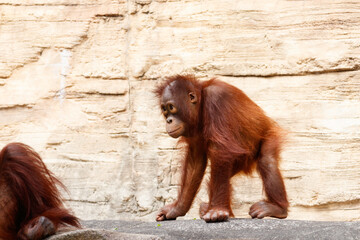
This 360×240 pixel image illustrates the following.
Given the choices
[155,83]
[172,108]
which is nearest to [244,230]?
[172,108]

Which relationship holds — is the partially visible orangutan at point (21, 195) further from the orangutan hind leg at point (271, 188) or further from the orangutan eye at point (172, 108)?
the orangutan hind leg at point (271, 188)

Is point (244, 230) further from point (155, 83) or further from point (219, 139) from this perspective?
point (155, 83)

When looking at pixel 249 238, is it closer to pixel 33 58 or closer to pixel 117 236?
pixel 117 236

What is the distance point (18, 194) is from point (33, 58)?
3.26m

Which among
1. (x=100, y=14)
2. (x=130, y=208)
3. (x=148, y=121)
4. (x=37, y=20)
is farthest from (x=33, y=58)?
(x=130, y=208)

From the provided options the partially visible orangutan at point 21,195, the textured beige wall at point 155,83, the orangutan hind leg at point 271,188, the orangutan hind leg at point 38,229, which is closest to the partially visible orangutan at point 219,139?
the orangutan hind leg at point 271,188

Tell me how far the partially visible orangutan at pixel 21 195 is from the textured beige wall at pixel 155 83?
2.58m

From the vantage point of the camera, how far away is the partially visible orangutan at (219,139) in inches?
173

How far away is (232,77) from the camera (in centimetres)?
598

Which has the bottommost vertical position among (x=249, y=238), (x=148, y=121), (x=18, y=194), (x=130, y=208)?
(x=130, y=208)

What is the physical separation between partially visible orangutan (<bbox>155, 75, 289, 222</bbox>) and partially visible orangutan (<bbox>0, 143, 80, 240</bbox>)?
1243mm

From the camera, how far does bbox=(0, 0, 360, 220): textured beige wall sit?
5.69 m

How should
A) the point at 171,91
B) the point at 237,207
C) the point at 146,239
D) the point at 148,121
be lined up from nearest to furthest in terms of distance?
1. the point at 146,239
2. the point at 171,91
3. the point at 237,207
4. the point at 148,121

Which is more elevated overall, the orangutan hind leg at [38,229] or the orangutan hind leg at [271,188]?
the orangutan hind leg at [38,229]
